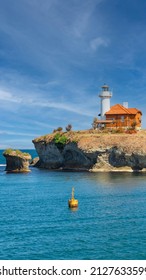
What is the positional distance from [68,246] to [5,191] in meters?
36.9

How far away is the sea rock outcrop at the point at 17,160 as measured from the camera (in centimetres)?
11344

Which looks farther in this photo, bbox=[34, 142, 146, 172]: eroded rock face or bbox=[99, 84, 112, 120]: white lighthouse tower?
bbox=[99, 84, 112, 120]: white lighthouse tower

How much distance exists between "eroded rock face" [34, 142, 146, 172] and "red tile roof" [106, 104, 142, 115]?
19.8 metres

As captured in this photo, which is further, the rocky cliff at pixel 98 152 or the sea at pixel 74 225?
the rocky cliff at pixel 98 152

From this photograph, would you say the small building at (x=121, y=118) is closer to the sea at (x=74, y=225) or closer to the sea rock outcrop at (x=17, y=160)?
the sea rock outcrop at (x=17, y=160)

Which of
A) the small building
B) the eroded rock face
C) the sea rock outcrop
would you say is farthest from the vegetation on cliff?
the sea rock outcrop

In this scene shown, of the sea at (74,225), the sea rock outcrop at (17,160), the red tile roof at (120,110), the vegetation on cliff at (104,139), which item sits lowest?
the sea at (74,225)

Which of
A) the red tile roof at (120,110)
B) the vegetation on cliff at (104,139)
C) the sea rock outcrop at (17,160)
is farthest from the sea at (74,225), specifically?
the red tile roof at (120,110)

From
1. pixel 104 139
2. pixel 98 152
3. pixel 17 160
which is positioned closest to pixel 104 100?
pixel 104 139

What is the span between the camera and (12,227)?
3947 cm

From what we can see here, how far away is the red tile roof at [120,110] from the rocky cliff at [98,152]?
10804 mm

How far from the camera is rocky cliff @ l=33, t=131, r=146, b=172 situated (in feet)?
354

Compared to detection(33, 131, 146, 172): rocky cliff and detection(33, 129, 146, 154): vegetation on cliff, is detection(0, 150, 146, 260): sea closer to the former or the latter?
detection(33, 131, 146, 172): rocky cliff

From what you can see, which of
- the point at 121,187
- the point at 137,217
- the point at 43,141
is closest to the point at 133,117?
the point at 43,141
